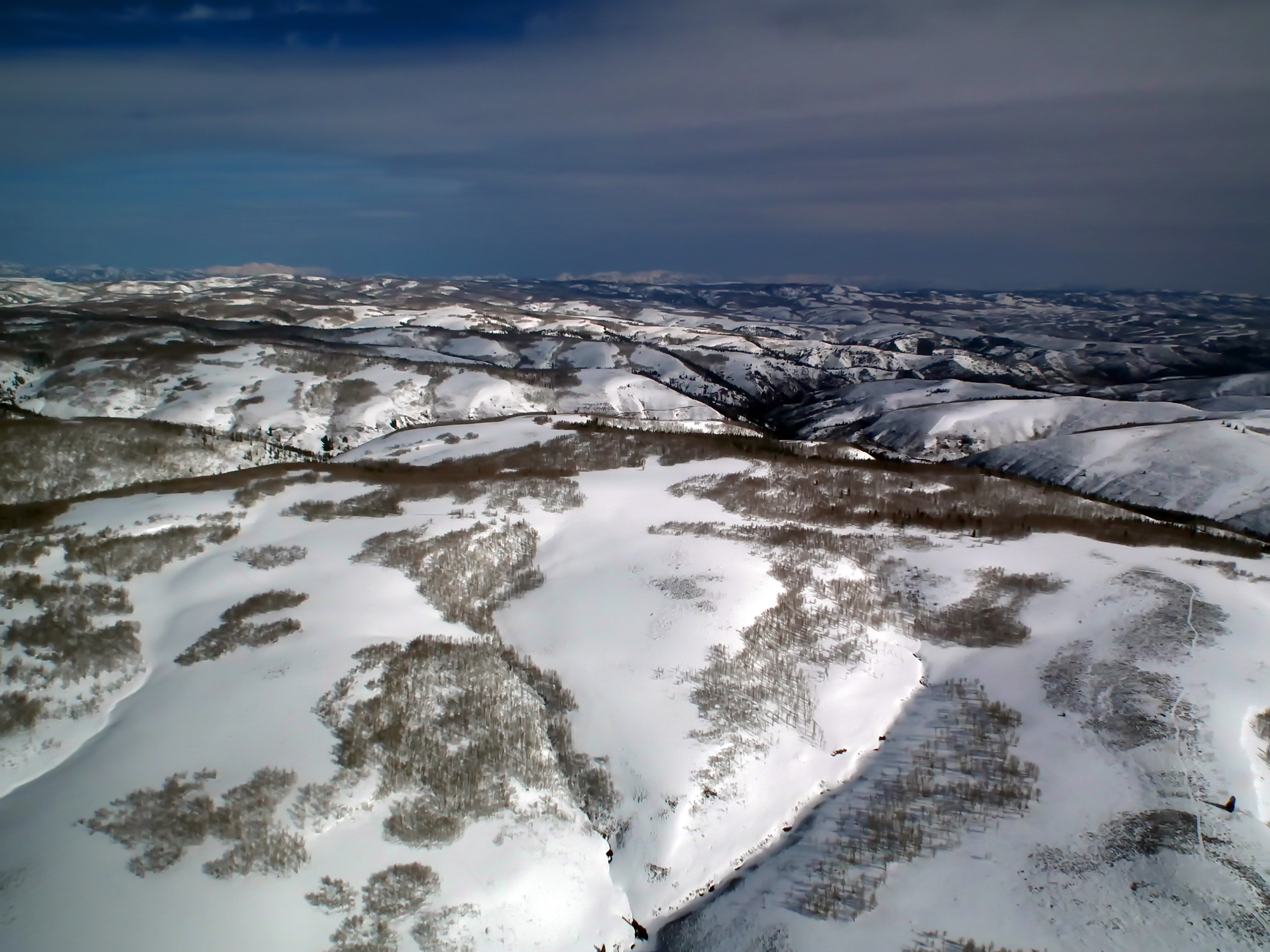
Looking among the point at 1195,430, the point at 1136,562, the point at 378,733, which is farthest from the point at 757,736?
Answer: the point at 1195,430

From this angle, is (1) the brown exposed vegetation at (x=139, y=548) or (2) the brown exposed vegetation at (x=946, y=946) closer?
(2) the brown exposed vegetation at (x=946, y=946)

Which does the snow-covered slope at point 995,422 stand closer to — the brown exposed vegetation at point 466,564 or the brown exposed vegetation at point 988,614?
the brown exposed vegetation at point 988,614

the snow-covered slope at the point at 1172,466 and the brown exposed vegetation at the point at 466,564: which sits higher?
the brown exposed vegetation at the point at 466,564

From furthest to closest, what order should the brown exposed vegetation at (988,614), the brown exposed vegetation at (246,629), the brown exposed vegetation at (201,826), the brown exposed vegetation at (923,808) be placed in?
the brown exposed vegetation at (988,614)
the brown exposed vegetation at (246,629)
the brown exposed vegetation at (923,808)
the brown exposed vegetation at (201,826)

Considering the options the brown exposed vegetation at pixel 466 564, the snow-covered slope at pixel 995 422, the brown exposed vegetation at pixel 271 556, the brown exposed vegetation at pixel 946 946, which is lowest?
the snow-covered slope at pixel 995 422

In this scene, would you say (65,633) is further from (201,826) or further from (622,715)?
(622,715)

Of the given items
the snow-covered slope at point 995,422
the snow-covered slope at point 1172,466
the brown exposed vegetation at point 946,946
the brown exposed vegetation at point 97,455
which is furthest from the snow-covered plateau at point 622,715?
the snow-covered slope at point 995,422

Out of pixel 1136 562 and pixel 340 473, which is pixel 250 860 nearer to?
pixel 340 473
